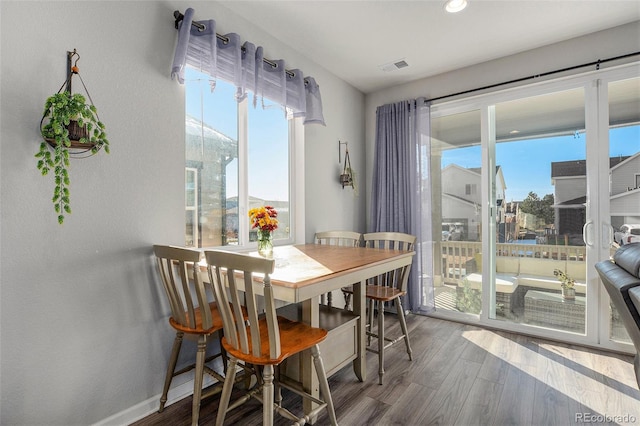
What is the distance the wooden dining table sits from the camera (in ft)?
4.54

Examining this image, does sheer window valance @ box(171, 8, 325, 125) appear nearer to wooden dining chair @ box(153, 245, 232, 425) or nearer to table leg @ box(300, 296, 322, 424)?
wooden dining chair @ box(153, 245, 232, 425)

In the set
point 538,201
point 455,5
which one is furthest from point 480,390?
point 455,5

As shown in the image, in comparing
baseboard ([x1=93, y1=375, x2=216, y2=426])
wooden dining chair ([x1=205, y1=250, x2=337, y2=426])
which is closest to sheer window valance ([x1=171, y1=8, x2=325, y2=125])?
wooden dining chair ([x1=205, y1=250, x2=337, y2=426])

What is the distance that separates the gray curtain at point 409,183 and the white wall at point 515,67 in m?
0.21

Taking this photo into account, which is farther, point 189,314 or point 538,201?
point 538,201

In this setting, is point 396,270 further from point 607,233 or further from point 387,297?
point 607,233

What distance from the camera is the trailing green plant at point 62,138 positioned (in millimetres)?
1354

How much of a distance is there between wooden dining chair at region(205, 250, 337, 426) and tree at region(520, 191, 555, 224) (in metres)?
2.43

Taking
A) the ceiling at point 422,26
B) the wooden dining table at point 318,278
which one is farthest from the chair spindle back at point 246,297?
the ceiling at point 422,26

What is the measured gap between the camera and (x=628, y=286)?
135 centimetres

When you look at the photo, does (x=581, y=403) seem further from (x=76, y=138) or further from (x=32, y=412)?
(x=76, y=138)

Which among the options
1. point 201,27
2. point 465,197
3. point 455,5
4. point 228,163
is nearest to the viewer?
point 201,27

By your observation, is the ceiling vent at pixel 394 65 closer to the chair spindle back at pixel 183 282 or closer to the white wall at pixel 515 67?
the white wall at pixel 515 67

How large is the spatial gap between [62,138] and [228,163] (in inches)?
44.0
